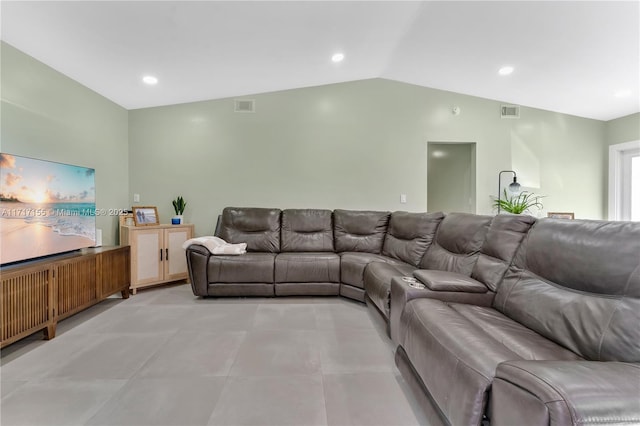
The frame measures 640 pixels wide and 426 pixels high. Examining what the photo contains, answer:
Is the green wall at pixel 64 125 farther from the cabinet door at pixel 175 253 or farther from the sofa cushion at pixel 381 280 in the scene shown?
the sofa cushion at pixel 381 280

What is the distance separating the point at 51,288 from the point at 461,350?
2918mm

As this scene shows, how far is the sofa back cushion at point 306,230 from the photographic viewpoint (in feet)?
11.8

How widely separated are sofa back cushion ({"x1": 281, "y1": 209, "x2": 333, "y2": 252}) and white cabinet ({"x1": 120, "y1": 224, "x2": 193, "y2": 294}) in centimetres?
135

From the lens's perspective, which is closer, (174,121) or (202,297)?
(202,297)

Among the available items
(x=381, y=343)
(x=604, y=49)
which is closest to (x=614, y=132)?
(x=604, y=49)

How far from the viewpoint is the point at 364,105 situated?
412 cm

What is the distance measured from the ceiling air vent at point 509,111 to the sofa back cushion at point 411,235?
8.30 feet

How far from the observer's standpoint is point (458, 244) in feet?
7.46

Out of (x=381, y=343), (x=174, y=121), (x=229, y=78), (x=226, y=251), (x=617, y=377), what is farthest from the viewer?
(x=174, y=121)

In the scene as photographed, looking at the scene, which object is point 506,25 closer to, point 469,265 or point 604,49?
point 604,49

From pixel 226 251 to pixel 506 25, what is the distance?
3.75 m

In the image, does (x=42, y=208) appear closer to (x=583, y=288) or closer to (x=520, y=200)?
(x=583, y=288)

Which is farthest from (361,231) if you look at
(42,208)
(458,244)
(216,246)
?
(42,208)

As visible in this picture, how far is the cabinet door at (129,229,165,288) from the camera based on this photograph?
3158 millimetres
